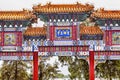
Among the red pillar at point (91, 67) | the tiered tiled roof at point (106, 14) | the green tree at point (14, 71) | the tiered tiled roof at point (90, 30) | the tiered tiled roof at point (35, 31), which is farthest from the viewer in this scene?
the green tree at point (14, 71)

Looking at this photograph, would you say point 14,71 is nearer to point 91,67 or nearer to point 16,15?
point 16,15

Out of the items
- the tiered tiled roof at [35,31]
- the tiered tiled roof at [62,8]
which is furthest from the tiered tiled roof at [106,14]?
the tiered tiled roof at [35,31]

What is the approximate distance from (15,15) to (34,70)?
109 inches

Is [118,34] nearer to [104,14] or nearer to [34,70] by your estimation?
[104,14]

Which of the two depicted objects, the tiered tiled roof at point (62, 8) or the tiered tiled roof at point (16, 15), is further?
A: the tiered tiled roof at point (16, 15)

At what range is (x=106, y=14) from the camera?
67.6ft

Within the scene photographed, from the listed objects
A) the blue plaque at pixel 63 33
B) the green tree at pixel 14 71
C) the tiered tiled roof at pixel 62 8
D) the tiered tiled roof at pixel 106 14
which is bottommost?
the green tree at pixel 14 71

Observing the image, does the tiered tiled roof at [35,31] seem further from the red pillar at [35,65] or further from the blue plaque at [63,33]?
the red pillar at [35,65]

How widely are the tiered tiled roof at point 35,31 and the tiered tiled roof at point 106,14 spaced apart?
8.22ft

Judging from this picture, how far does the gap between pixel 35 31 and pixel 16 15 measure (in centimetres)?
118

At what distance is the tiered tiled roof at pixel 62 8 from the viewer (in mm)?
20328

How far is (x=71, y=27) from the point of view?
66.9 ft

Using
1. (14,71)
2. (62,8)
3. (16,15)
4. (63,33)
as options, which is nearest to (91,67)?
(63,33)

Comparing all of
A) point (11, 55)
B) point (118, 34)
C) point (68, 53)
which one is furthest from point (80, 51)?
point (11, 55)
